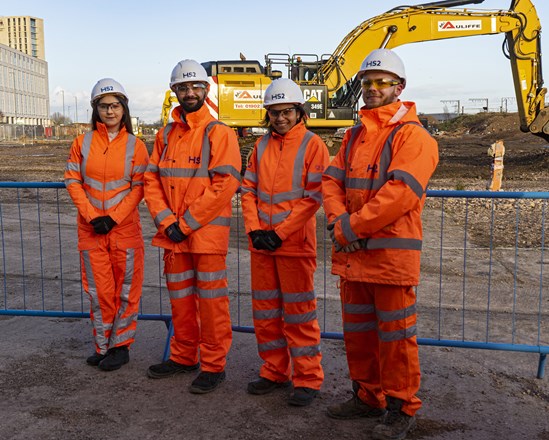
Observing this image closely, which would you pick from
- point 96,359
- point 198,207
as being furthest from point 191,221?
point 96,359

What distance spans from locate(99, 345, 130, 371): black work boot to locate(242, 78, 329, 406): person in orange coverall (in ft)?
3.56

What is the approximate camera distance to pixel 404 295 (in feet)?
11.8

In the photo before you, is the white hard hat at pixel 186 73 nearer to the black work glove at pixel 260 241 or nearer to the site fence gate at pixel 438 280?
the black work glove at pixel 260 241

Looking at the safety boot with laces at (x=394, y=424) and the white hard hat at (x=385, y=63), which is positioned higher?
the white hard hat at (x=385, y=63)

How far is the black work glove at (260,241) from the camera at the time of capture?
409cm

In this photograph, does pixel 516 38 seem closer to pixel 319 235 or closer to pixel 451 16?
pixel 451 16

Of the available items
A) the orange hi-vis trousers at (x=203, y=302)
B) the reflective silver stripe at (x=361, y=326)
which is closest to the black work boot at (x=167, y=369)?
→ the orange hi-vis trousers at (x=203, y=302)

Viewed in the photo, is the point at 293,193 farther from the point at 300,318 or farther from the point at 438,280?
the point at 438,280

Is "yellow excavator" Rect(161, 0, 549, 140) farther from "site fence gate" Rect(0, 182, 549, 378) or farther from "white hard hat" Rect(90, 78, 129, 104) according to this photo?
"white hard hat" Rect(90, 78, 129, 104)

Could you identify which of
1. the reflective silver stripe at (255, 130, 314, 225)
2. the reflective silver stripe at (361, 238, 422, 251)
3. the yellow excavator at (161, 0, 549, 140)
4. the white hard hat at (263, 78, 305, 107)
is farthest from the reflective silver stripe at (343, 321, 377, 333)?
the yellow excavator at (161, 0, 549, 140)

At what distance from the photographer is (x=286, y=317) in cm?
424

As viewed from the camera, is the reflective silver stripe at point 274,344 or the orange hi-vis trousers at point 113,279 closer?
the reflective silver stripe at point 274,344

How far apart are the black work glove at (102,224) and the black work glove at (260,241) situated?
1.16 metres

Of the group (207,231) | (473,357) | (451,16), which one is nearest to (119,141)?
(207,231)
